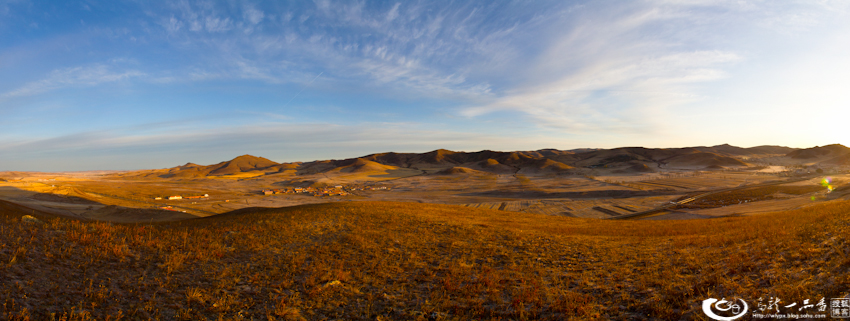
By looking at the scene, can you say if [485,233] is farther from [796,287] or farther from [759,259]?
[796,287]

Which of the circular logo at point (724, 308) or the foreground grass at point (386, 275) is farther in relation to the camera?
the foreground grass at point (386, 275)

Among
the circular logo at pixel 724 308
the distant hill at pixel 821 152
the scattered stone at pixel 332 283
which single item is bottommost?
the scattered stone at pixel 332 283

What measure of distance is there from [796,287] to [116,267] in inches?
606

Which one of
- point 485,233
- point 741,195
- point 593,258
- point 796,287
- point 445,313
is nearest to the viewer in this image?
point 796,287

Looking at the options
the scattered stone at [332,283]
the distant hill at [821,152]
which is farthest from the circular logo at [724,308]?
the distant hill at [821,152]

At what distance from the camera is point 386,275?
9.79 meters

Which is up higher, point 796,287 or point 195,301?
point 796,287

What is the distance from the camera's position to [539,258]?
11.6m

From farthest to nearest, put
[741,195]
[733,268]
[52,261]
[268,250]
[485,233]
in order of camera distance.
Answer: [741,195]
[485,233]
[268,250]
[52,261]
[733,268]

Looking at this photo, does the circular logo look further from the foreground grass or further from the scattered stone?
the scattered stone

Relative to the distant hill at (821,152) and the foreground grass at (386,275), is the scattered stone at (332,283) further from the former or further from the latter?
the distant hill at (821,152)

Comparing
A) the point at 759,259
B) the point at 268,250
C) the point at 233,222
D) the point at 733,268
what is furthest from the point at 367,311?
the point at 233,222

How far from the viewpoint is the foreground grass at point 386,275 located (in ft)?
21.1

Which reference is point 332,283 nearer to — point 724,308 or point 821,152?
point 724,308
